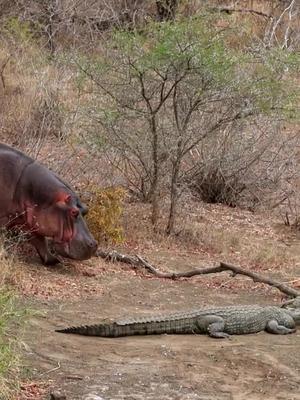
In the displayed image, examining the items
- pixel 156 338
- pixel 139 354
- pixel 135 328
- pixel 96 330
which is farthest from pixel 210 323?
pixel 139 354

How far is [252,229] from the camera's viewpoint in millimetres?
14172

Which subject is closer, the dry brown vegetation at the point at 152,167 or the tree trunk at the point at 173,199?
the dry brown vegetation at the point at 152,167

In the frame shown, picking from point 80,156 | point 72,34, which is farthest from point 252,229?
point 72,34

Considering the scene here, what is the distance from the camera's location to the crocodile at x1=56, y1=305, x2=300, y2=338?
308 inches

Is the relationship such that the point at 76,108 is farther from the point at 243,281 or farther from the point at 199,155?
the point at 243,281

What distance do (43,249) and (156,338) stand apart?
2316 millimetres

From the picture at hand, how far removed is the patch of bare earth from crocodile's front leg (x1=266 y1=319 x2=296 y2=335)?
0.09 m

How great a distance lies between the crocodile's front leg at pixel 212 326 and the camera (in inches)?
328

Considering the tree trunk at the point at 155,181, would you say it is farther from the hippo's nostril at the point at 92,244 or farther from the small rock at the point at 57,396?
the small rock at the point at 57,396

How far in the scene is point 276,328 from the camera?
8.70 metres

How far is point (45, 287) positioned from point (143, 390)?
9.58 feet

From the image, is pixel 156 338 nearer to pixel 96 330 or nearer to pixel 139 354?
pixel 96 330

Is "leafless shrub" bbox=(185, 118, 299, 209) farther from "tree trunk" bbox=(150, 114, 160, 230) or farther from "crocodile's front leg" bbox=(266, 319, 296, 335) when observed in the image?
"crocodile's front leg" bbox=(266, 319, 296, 335)

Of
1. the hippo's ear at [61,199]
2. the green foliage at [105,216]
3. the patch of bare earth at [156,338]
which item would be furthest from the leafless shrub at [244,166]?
the hippo's ear at [61,199]
